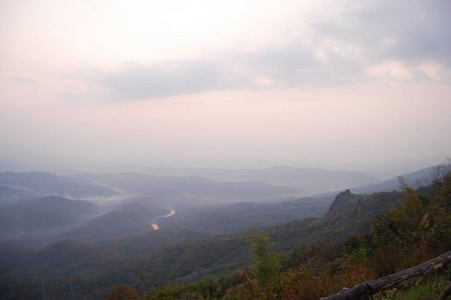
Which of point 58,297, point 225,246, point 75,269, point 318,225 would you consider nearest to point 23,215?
point 75,269

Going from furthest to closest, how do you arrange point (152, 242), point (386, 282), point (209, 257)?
point (152, 242) < point (209, 257) < point (386, 282)

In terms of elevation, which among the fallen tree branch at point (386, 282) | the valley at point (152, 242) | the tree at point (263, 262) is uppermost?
the fallen tree branch at point (386, 282)

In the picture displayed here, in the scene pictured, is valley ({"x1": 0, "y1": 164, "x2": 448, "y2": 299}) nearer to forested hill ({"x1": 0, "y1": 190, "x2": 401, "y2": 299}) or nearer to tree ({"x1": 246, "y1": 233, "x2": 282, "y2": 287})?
forested hill ({"x1": 0, "y1": 190, "x2": 401, "y2": 299})

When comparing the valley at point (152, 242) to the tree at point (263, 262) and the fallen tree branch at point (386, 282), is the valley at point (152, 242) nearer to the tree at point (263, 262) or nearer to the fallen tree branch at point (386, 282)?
the tree at point (263, 262)

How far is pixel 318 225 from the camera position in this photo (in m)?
50.3

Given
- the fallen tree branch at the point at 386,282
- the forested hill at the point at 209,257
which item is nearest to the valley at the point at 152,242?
the forested hill at the point at 209,257

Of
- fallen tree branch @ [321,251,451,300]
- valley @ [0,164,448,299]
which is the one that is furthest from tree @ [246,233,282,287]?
fallen tree branch @ [321,251,451,300]

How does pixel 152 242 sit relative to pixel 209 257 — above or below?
below

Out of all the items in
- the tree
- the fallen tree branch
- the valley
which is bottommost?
the valley

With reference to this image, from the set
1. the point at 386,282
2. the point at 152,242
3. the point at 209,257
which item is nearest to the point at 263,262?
the point at 386,282

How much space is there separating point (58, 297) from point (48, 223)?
15390 cm

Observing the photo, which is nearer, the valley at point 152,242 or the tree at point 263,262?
the tree at point 263,262

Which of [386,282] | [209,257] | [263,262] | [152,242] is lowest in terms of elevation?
[152,242]

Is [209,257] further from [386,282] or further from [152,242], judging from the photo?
[152,242]
